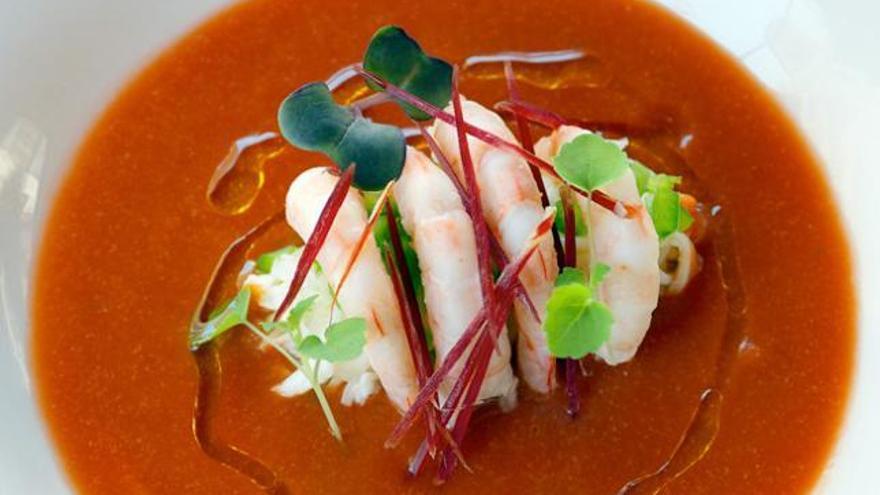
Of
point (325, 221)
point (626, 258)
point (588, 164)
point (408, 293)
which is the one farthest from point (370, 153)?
point (626, 258)

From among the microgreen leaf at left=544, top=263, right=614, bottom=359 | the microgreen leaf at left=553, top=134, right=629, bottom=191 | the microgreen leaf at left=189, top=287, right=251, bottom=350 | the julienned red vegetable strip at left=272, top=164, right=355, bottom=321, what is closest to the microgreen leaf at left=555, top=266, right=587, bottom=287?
the microgreen leaf at left=544, top=263, right=614, bottom=359

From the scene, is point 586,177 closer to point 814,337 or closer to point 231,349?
point 814,337

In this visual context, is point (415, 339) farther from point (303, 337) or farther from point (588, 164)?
point (588, 164)

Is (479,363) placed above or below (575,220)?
below

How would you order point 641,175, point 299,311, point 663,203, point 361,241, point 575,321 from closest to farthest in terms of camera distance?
point 575,321, point 361,241, point 299,311, point 663,203, point 641,175

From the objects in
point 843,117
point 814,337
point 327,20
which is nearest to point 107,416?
point 327,20

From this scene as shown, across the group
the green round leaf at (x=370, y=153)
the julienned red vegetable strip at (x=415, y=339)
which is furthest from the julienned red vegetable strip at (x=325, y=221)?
the julienned red vegetable strip at (x=415, y=339)

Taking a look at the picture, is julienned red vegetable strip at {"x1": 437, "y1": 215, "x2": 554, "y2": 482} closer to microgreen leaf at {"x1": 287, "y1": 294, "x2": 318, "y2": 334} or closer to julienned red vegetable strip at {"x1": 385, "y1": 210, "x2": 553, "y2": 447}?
julienned red vegetable strip at {"x1": 385, "y1": 210, "x2": 553, "y2": 447}
